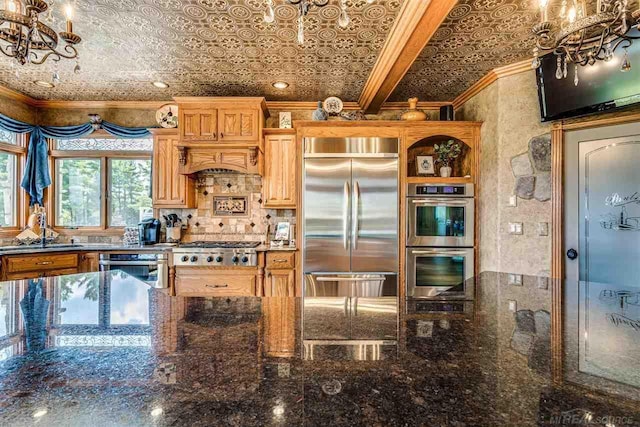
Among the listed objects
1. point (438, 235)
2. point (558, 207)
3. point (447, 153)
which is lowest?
point (438, 235)

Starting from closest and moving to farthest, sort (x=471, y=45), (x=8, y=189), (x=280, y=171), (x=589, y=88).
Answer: (x=589, y=88) < (x=471, y=45) < (x=280, y=171) < (x=8, y=189)

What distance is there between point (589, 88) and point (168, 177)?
13.4 ft

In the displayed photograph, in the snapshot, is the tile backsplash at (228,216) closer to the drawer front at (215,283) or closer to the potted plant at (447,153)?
the drawer front at (215,283)

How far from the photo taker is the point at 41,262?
11.1 ft

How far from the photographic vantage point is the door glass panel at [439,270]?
3430 millimetres

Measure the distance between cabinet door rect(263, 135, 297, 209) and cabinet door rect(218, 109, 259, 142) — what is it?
0.22 metres

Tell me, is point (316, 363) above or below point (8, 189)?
below

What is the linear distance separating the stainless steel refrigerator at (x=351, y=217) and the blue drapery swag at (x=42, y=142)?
7.68 feet

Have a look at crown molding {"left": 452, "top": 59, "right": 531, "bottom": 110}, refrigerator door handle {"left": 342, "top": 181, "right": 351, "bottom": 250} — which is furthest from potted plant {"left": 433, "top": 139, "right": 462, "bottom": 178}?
refrigerator door handle {"left": 342, "top": 181, "right": 351, "bottom": 250}

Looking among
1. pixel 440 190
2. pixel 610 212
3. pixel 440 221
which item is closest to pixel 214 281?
pixel 440 221

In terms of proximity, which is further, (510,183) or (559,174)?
(510,183)

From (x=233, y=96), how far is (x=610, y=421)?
401 centimetres

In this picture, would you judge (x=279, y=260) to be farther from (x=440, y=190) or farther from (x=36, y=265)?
(x=36, y=265)

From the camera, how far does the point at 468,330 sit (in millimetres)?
918
